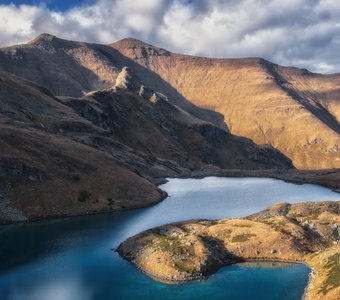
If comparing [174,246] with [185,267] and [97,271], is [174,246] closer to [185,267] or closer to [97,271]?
[185,267]

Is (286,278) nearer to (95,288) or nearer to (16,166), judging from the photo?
(95,288)

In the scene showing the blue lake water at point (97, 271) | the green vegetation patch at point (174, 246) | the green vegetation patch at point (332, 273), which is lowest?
the blue lake water at point (97, 271)

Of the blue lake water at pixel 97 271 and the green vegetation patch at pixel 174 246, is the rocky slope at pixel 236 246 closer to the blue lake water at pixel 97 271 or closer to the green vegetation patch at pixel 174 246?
the green vegetation patch at pixel 174 246

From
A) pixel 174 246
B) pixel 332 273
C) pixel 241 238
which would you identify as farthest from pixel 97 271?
pixel 332 273

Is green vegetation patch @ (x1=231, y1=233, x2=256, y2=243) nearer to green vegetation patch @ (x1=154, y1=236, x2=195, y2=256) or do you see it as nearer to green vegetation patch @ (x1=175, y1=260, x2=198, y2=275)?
green vegetation patch @ (x1=154, y1=236, x2=195, y2=256)

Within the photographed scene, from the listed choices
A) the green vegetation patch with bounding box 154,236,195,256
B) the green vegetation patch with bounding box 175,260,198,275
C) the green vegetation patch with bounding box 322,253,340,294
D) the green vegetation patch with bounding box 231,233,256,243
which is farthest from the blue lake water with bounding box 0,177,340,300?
→ the green vegetation patch with bounding box 231,233,256,243

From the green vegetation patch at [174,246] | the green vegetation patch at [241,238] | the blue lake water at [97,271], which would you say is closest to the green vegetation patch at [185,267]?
the green vegetation patch at [174,246]

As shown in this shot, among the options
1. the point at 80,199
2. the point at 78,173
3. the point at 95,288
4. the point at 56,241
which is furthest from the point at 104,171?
the point at 95,288
